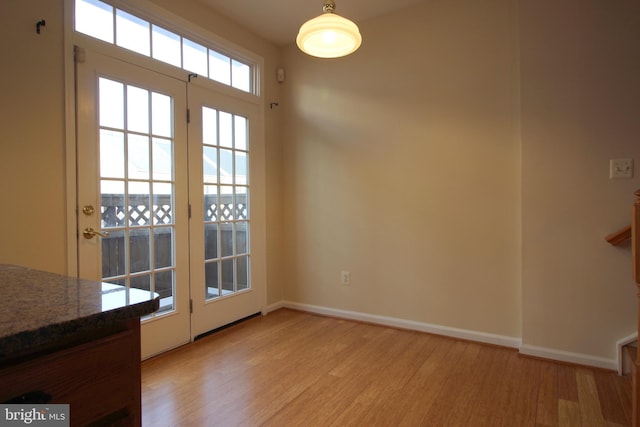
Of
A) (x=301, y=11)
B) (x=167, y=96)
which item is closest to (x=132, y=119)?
(x=167, y=96)

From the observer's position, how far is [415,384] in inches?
88.3

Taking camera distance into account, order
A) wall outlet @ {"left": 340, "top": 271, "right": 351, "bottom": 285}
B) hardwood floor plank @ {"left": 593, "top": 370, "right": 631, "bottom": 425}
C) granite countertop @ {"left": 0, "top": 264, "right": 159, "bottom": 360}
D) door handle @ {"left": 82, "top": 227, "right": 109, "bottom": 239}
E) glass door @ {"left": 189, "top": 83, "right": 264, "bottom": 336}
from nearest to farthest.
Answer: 1. granite countertop @ {"left": 0, "top": 264, "right": 159, "bottom": 360}
2. hardwood floor plank @ {"left": 593, "top": 370, "right": 631, "bottom": 425}
3. door handle @ {"left": 82, "top": 227, "right": 109, "bottom": 239}
4. glass door @ {"left": 189, "top": 83, "right": 264, "bottom": 336}
5. wall outlet @ {"left": 340, "top": 271, "right": 351, "bottom": 285}

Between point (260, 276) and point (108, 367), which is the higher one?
point (108, 367)

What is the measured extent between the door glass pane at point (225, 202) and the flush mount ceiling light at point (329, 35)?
1.42m

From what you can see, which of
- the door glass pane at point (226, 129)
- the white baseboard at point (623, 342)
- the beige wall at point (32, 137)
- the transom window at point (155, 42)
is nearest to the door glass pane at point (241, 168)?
the door glass pane at point (226, 129)

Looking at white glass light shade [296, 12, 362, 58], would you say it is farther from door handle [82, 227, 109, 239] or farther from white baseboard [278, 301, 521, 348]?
white baseboard [278, 301, 521, 348]

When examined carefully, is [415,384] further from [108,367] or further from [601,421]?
[108,367]

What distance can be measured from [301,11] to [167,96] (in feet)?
4.37

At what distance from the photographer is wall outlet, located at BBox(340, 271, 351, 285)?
352 cm

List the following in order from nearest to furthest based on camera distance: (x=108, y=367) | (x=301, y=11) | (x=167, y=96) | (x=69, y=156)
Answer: (x=108, y=367) < (x=69, y=156) < (x=167, y=96) < (x=301, y=11)

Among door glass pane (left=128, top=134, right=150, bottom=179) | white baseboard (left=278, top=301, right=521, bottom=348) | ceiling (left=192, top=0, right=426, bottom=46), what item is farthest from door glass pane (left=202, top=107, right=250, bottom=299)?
ceiling (left=192, top=0, right=426, bottom=46)

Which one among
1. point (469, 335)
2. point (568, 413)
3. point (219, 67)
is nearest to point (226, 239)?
point (219, 67)

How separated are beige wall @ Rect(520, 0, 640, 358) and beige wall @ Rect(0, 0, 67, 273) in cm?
298

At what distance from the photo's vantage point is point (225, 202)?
10.7ft
